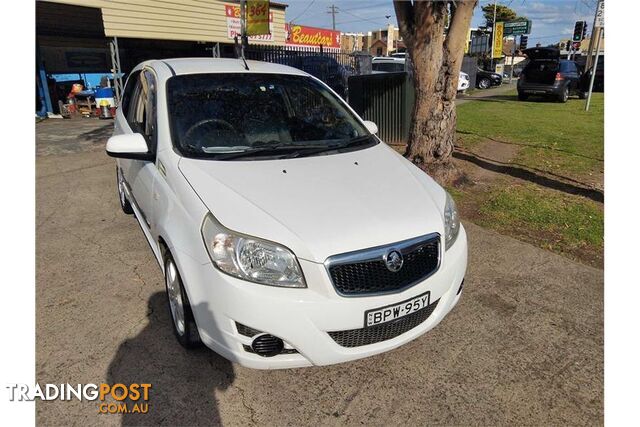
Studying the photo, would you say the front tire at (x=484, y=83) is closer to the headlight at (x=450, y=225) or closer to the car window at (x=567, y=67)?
the car window at (x=567, y=67)

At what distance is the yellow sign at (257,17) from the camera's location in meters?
10.0

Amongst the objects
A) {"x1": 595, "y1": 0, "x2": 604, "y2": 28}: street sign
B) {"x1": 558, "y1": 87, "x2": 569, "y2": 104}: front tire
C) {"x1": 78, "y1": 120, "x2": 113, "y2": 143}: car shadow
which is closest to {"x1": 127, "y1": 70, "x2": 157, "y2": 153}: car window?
{"x1": 78, "y1": 120, "x2": 113, "y2": 143}: car shadow

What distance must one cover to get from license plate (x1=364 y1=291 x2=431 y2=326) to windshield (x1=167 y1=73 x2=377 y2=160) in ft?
4.17

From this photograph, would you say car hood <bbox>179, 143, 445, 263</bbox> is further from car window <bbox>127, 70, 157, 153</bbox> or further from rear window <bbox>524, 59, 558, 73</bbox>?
rear window <bbox>524, 59, 558, 73</bbox>

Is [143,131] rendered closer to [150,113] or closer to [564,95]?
[150,113]

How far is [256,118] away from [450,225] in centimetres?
164

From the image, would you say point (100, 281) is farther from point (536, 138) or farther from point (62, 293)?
point (536, 138)

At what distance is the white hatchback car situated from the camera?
2.08 m

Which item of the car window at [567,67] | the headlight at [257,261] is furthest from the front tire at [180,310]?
the car window at [567,67]

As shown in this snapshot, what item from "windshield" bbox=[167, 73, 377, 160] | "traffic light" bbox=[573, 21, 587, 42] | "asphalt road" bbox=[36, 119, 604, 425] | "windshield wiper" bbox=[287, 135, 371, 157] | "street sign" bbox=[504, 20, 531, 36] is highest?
"street sign" bbox=[504, 20, 531, 36]

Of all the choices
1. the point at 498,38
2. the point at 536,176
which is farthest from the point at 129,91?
the point at 498,38

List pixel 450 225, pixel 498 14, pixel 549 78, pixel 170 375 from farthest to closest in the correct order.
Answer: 1. pixel 498 14
2. pixel 549 78
3. pixel 450 225
4. pixel 170 375

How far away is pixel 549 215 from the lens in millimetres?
5031

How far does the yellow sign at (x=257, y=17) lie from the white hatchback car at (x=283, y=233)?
24.6 feet
